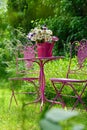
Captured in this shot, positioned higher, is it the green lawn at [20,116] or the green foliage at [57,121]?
the green foliage at [57,121]

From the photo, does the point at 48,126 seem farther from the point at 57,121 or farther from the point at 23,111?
the point at 23,111

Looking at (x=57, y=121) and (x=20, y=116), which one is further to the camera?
(x=20, y=116)

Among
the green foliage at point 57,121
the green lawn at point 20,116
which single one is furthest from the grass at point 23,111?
the green foliage at point 57,121

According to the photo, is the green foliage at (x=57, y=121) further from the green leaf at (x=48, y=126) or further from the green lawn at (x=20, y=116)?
the green lawn at (x=20, y=116)

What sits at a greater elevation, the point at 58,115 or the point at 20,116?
the point at 58,115

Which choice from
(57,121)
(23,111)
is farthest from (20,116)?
(57,121)

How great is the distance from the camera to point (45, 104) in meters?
5.15

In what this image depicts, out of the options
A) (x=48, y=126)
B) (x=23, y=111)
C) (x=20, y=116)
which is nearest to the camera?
(x=48, y=126)

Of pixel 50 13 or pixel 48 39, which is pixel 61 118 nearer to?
pixel 48 39

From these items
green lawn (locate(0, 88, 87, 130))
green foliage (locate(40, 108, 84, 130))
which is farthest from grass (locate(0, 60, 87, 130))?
green foliage (locate(40, 108, 84, 130))

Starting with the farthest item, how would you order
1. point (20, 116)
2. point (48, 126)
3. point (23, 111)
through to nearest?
1. point (23, 111)
2. point (20, 116)
3. point (48, 126)

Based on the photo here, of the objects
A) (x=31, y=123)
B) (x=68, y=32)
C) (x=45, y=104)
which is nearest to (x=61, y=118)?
(x=31, y=123)

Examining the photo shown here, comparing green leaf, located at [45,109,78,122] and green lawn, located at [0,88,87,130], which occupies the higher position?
green leaf, located at [45,109,78,122]

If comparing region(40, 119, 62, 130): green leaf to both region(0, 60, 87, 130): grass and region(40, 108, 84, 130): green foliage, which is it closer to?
region(40, 108, 84, 130): green foliage
